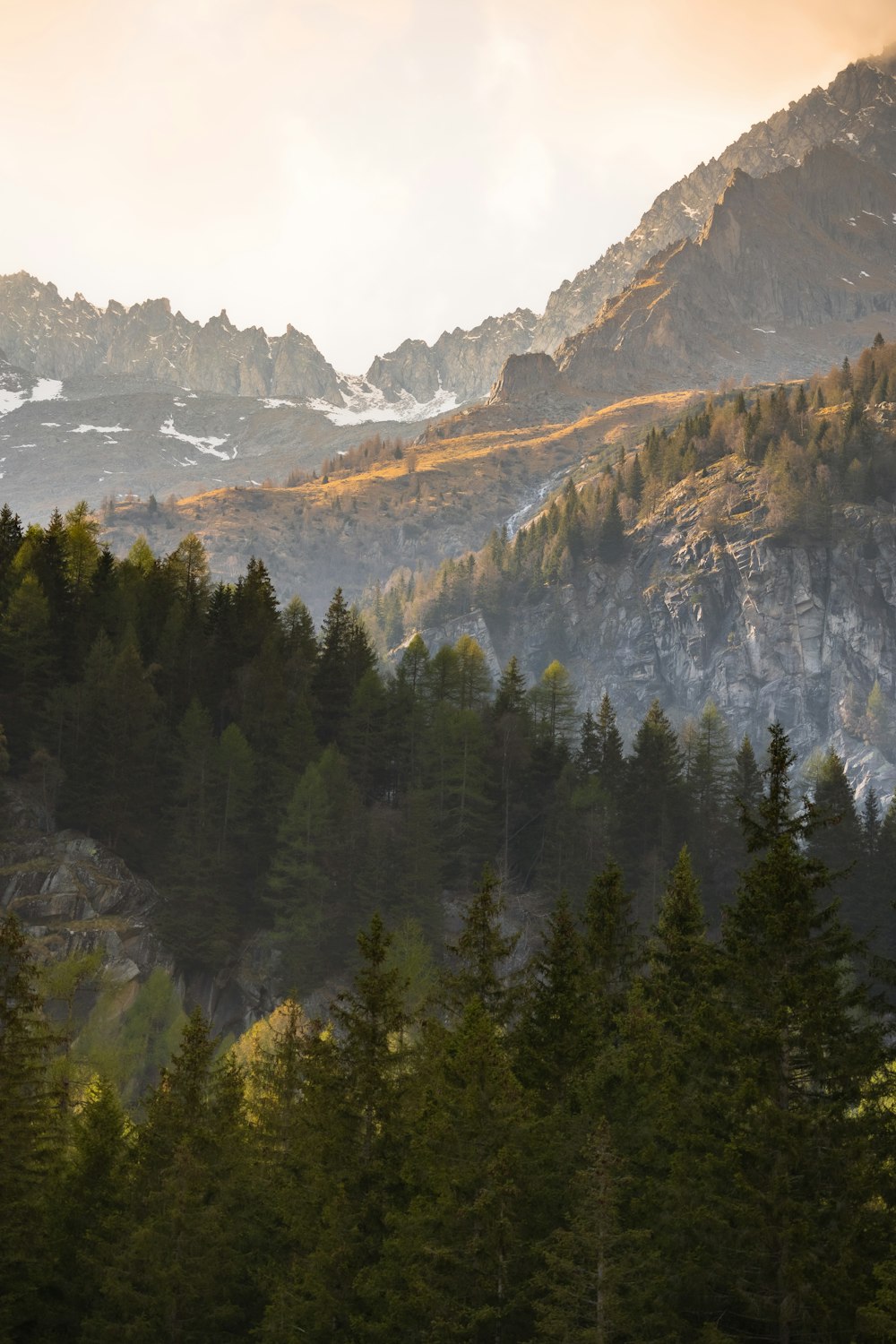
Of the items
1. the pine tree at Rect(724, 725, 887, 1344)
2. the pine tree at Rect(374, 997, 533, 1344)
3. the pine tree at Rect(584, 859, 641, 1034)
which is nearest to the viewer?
the pine tree at Rect(724, 725, 887, 1344)

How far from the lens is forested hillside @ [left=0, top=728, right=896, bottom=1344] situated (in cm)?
2753

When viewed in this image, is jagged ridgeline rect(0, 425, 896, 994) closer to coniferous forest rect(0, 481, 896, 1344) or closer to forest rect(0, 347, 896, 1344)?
forest rect(0, 347, 896, 1344)

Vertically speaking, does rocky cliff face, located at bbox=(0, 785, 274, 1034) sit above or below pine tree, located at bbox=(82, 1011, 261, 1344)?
below

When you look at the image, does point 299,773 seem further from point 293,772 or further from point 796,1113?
point 796,1113

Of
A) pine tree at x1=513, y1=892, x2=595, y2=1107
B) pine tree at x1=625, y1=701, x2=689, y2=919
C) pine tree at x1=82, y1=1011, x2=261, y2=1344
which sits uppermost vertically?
pine tree at x1=513, y1=892, x2=595, y2=1107

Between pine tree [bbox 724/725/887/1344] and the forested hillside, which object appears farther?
the forested hillside

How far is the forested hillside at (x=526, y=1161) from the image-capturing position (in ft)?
90.3

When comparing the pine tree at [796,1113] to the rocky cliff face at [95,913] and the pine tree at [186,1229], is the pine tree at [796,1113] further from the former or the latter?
the rocky cliff face at [95,913]

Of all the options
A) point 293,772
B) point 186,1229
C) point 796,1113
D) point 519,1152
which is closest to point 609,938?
point 519,1152

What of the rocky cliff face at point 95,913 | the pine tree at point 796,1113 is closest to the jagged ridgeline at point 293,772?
the rocky cliff face at point 95,913

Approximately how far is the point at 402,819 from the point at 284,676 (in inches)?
536

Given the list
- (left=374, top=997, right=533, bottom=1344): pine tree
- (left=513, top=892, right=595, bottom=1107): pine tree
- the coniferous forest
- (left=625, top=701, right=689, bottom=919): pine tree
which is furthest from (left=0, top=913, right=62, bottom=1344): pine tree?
(left=625, top=701, right=689, bottom=919): pine tree

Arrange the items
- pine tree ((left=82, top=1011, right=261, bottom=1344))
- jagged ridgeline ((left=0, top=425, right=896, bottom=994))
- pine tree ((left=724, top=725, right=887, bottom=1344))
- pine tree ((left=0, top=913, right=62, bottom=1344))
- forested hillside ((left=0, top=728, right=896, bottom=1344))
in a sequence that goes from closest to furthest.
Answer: pine tree ((left=724, top=725, right=887, bottom=1344)) < forested hillside ((left=0, top=728, right=896, bottom=1344)) < pine tree ((left=0, top=913, right=62, bottom=1344)) < pine tree ((left=82, top=1011, right=261, bottom=1344)) < jagged ridgeline ((left=0, top=425, right=896, bottom=994))

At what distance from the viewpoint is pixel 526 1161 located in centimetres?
3194
